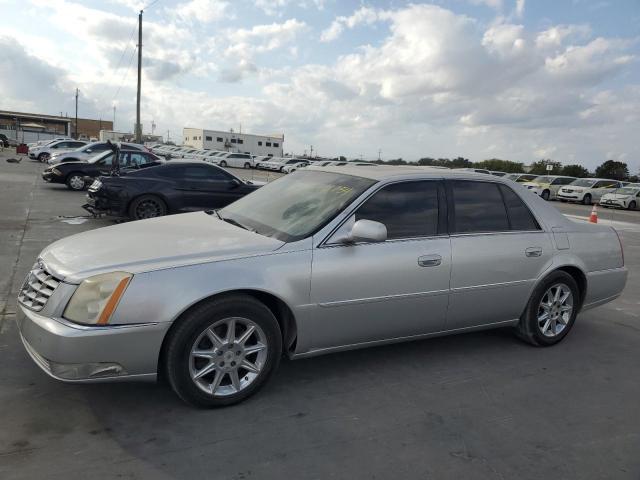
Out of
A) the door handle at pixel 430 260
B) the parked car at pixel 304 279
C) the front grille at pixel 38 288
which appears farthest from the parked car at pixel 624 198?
the front grille at pixel 38 288

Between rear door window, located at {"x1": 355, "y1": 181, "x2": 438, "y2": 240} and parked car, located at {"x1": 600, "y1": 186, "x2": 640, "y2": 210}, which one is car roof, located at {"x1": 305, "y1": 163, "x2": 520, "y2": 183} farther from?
parked car, located at {"x1": 600, "y1": 186, "x2": 640, "y2": 210}

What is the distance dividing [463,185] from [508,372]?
1.58 meters

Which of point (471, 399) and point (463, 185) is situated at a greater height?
point (463, 185)

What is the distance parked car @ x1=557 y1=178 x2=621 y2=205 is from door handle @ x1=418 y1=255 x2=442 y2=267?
29339 mm

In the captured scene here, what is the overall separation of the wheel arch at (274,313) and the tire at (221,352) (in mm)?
28

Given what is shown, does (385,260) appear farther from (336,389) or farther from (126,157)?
(126,157)

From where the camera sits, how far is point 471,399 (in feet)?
11.7

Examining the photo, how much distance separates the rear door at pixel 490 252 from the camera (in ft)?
13.3

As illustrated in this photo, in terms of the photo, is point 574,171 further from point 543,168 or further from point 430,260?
point 430,260

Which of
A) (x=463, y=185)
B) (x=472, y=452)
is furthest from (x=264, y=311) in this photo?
(x=463, y=185)

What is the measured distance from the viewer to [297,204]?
4062mm

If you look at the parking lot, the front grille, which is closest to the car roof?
the parking lot

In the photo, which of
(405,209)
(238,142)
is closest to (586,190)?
(405,209)

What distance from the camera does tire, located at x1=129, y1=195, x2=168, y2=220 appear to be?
32.0ft
